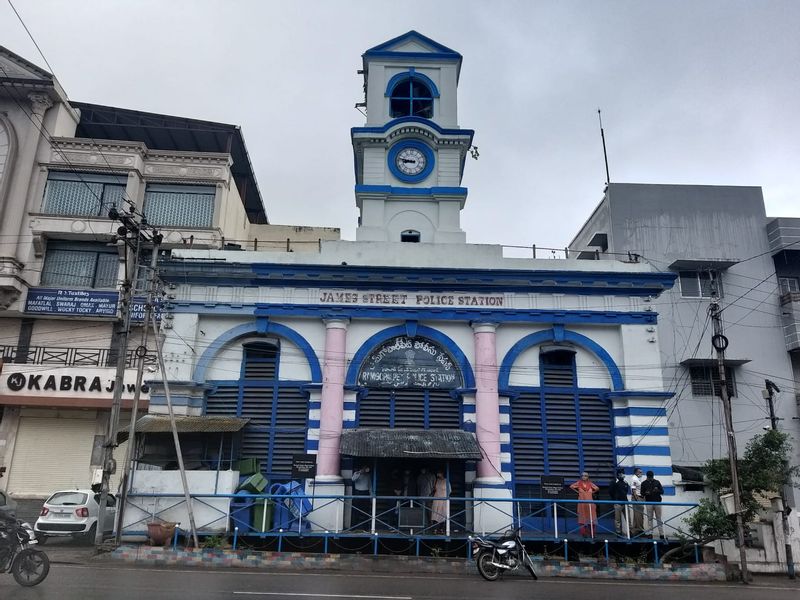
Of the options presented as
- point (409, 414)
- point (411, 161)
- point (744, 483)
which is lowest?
point (744, 483)

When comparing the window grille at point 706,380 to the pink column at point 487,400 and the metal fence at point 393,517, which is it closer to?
the metal fence at point 393,517

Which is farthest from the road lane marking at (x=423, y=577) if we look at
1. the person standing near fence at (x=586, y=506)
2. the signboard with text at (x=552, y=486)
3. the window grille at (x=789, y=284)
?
the window grille at (x=789, y=284)

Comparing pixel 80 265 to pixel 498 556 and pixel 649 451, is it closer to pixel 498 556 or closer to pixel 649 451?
pixel 498 556

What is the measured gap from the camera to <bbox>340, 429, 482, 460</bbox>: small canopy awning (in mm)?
17625

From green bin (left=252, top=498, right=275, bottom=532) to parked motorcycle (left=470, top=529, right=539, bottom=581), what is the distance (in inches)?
224

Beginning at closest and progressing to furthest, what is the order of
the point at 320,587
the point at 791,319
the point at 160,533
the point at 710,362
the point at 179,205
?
the point at 320,587, the point at 160,533, the point at 710,362, the point at 791,319, the point at 179,205

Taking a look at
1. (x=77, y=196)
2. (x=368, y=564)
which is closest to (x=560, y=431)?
(x=368, y=564)

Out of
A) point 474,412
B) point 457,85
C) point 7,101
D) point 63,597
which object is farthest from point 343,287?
point 7,101

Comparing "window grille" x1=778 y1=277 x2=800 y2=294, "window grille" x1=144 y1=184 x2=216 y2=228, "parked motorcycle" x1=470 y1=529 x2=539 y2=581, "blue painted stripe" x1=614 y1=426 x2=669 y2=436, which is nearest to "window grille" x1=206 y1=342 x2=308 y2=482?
"parked motorcycle" x1=470 y1=529 x2=539 y2=581

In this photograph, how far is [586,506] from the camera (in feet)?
58.9

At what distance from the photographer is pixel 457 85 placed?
25.4 meters

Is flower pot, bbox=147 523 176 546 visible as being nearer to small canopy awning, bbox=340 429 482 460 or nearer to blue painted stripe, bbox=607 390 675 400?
small canopy awning, bbox=340 429 482 460

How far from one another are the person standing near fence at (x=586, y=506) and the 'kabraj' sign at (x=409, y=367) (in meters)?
4.49

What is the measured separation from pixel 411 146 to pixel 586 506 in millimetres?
13516
